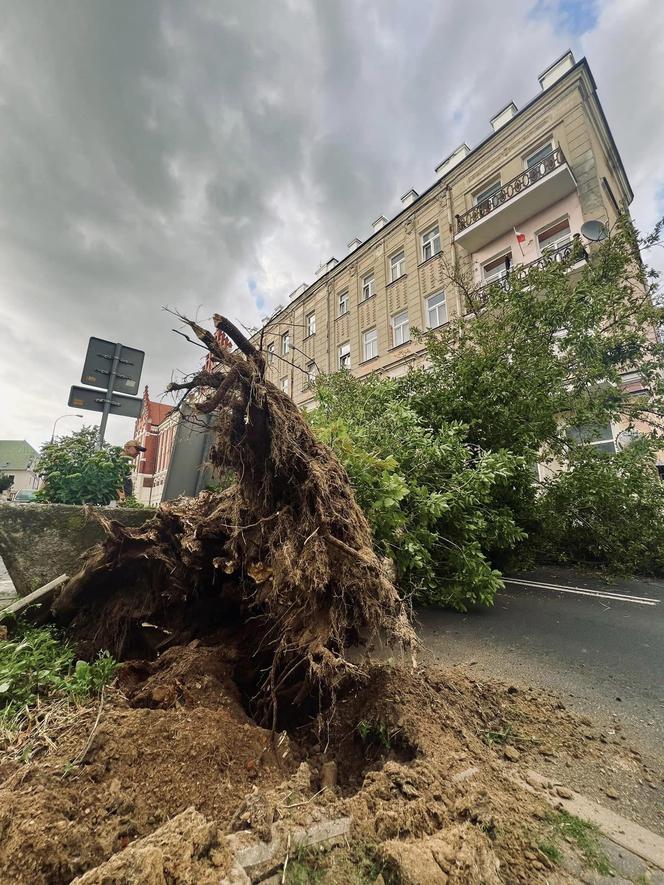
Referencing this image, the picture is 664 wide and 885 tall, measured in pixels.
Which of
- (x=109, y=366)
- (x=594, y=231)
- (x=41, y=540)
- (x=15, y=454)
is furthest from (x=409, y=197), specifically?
(x=15, y=454)

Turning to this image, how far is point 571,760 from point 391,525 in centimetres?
216

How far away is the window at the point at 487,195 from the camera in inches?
561

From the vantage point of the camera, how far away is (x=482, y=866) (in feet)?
3.84

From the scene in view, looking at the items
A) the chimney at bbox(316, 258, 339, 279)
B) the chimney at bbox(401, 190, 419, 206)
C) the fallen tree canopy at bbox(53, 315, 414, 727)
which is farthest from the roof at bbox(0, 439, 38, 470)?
the fallen tree canopy at bbox(53, 315, 414, 727)

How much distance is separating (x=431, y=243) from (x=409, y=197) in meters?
3.92

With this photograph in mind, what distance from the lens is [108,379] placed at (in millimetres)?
4719

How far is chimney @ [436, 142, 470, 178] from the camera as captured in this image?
16.7 meters

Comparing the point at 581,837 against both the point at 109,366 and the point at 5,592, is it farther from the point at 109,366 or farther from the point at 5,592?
the point at 109,366

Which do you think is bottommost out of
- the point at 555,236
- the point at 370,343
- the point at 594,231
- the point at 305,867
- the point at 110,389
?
the point at 305,867

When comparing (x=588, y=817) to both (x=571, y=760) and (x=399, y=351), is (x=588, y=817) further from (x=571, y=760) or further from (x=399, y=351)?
(x=399, y=351)

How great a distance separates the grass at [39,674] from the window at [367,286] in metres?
19.8

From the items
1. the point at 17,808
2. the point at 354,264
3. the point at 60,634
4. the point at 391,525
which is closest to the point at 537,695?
the point at 391,525

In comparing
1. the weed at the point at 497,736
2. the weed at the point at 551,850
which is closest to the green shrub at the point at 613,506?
the weed at the point at 497,736

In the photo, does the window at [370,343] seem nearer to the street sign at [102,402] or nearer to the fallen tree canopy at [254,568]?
the street sign at [102,402]
